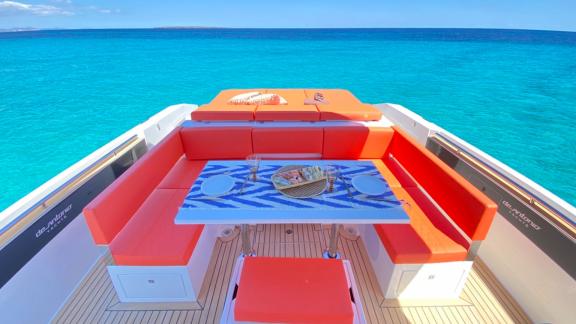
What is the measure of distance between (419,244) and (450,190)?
0.51 m

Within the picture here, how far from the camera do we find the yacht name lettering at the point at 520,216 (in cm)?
178

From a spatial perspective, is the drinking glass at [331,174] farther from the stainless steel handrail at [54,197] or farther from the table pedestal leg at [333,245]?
the stainless steel handrail at [54,197]

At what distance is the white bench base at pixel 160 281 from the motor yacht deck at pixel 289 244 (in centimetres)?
1

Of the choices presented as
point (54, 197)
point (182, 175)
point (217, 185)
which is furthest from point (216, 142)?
point (54, 197)

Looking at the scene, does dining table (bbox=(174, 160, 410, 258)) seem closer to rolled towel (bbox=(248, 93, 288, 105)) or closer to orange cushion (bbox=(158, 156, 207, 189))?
orange cushion (bbox=(158, 156, 207, 189))

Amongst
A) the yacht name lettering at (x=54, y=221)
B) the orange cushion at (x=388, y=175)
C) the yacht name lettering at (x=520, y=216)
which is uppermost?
the yacht name lettering at (x=520, y=216)

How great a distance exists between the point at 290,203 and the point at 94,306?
5.79 feet

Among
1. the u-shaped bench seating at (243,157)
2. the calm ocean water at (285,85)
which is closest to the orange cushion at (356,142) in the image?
the u-shaped bench seating at (243,157)

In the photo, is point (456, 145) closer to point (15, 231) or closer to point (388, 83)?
point (15, 231)

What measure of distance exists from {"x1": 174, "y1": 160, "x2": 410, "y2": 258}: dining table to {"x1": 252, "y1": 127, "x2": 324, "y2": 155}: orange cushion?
97cm

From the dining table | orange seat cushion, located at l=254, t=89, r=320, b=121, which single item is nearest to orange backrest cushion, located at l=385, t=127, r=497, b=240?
the dining table

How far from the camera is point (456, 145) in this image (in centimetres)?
267

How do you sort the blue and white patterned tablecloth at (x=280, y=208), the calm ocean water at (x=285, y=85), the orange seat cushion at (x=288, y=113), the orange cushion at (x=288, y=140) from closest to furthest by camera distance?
the blue and white patterned tablecloth at (x=280, y=208) < the orange cushion at (x=288, y=140) < the orange seat cushion at (x=288, y=113) < the calm ocean water at (x=285, y=85)

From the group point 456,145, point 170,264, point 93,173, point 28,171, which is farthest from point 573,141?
point 28,171
